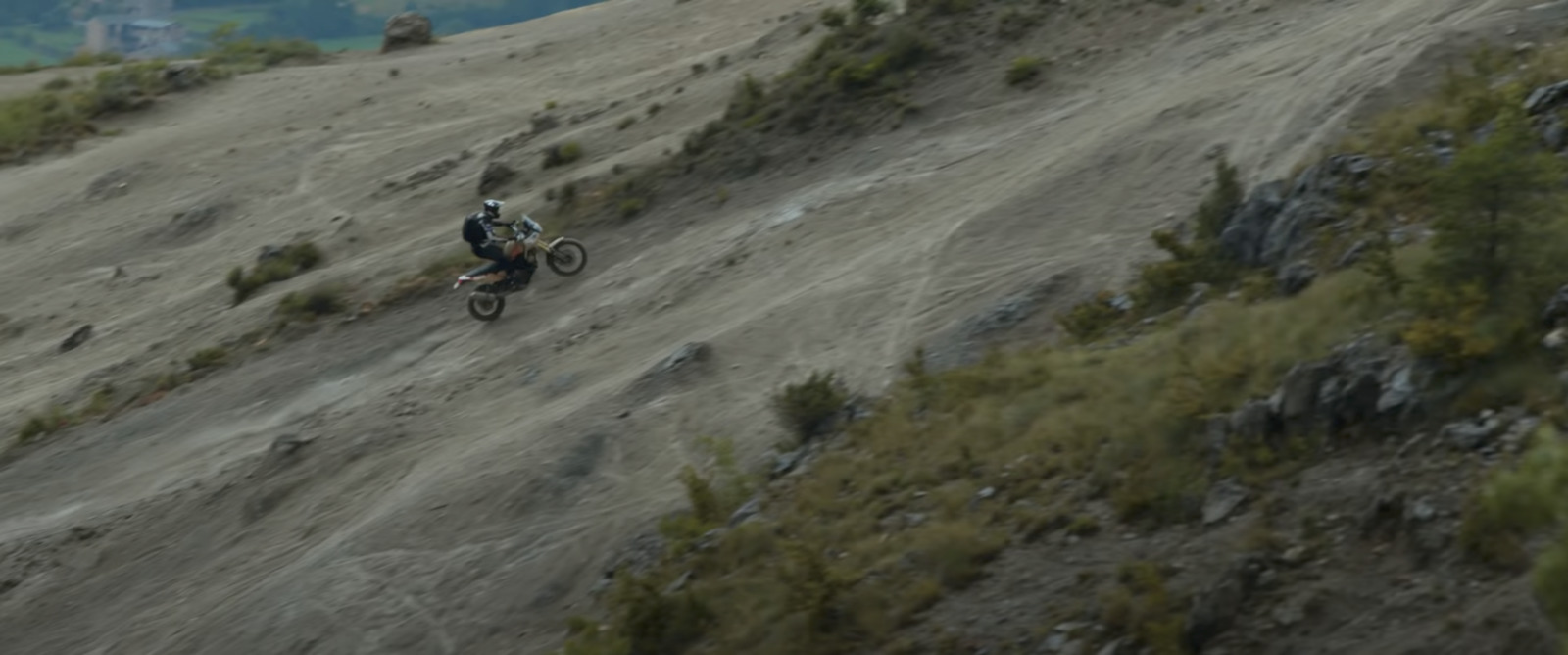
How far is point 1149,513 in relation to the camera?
13.1 metres

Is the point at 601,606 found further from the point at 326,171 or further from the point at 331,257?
the point at 326,171

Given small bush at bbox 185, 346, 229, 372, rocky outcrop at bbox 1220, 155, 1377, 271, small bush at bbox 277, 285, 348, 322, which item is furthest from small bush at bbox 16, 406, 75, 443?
rocky outcrop at bbox 1220, 155, 1377, 271

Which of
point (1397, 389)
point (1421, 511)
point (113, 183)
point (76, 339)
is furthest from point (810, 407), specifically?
point (113, 183)

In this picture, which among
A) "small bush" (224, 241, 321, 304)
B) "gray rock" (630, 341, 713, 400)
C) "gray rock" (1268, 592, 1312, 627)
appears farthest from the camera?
"small bush" (224, 241, 321, 304)

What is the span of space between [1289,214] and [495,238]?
1323 cm

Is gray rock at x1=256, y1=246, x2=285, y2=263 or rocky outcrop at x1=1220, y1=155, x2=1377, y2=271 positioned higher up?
rocky outcrop at x1=1220, y1=155, x2=1377, y2=271

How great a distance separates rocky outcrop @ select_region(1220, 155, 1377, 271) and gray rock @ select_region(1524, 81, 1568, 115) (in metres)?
1.46

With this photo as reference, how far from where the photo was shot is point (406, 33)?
56219 millimetres

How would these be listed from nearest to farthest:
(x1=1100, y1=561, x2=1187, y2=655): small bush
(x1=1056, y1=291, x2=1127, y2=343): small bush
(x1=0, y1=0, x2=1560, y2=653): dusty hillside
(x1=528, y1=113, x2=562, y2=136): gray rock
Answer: (x1=1100, y1=561, x2=1187, y2=655): small bush
(x1=1056, y1=291, x2=1127, y2=343): small bush
(x1=0, y1=0, x2=1560, y2=653): dusty hillside
(x1=528, y1=113, x2=562, y2=136): gray rock

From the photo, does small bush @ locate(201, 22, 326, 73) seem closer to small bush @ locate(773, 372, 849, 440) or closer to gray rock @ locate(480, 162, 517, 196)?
gray rock @ locate(480, 162, 517, 196)

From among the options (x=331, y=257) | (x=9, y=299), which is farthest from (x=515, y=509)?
(x=9, y=299)

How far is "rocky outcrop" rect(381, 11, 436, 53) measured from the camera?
56094mm

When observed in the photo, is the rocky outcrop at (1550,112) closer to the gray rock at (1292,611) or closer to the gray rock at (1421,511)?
the gray rock at (1421,511)

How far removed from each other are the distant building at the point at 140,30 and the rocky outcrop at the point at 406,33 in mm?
95048
